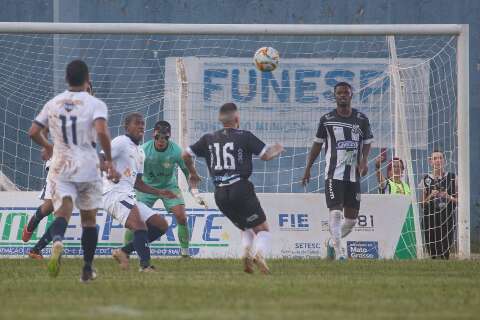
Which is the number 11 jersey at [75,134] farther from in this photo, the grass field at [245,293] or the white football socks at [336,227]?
the white football socks at [336,227]

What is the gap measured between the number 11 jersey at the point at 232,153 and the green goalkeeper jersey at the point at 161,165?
3494mm

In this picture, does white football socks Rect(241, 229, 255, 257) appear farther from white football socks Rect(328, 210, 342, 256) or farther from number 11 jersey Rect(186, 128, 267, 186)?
white football socks Rect(328, 210, 342, 256)

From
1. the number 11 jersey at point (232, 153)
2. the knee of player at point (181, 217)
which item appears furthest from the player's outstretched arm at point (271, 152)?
the knee of player at point (181, 217)

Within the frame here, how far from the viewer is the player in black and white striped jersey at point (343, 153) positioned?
1648cm

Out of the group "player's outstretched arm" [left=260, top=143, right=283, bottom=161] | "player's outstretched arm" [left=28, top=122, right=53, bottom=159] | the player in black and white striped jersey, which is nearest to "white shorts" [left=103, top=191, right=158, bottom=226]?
"player's outstretched arm" [left=260, top=143, right=283, bottom=161]

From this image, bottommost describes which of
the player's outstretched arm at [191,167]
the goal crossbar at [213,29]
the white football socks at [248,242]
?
the white football socks at [248,242]

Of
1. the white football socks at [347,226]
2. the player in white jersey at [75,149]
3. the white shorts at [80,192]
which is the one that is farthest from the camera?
the white football socks at [347,226]

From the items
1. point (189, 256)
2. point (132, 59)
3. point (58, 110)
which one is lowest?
point (189, 256)

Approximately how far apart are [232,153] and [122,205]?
5.04 ft

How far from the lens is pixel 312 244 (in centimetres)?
1817

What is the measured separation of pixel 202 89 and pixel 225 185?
231 inches

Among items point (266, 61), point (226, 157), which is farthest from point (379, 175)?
point (226, 157)

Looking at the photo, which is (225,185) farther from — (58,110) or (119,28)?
(119,28)
